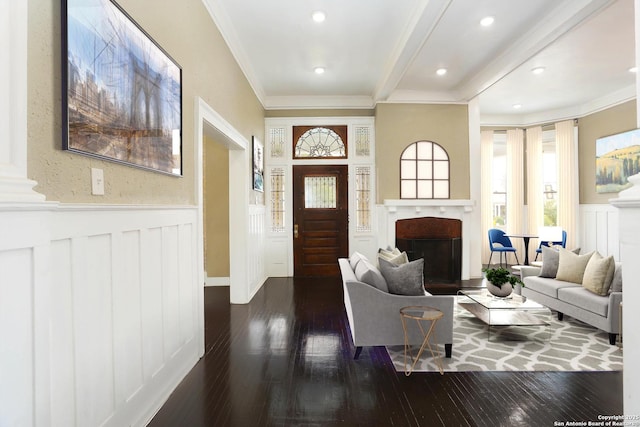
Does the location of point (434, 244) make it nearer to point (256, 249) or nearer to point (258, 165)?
point (256, 249)

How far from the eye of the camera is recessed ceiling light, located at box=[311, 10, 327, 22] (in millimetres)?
3699

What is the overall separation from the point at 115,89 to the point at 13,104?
69 cm

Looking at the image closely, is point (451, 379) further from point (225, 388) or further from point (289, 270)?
point (289, 270)

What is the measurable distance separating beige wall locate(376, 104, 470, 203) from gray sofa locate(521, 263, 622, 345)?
2.30 m

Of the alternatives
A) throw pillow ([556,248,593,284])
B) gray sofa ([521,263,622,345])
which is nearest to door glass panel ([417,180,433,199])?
gray sofa ([521,263,622,345])

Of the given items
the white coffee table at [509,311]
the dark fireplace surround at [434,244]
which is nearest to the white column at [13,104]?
the white coffee table at [509,311]

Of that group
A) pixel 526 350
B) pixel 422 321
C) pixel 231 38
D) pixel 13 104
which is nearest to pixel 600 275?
pixel 526 350

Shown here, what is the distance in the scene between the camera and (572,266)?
13.2 feet

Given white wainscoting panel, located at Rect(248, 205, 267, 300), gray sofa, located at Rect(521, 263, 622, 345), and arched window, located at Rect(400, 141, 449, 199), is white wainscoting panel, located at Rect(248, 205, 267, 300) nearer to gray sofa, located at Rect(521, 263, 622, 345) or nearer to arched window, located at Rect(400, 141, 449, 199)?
arched window, located at Rect(400, 141, 449, 199)

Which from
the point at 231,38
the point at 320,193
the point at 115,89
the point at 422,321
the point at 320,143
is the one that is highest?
the point at 231,38

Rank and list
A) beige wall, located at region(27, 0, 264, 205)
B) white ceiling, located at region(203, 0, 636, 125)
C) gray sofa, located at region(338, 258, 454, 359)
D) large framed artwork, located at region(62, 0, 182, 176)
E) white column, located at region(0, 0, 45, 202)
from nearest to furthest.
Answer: white column, located at region(0, 0, 45, 202), beige wall, located at region(27, 0, 264, 205), large framed artwork, located at region(62, 0, 182, 176), gray sofa, located at region(338, 258, 454, 359), white ceiling, located at region(203, 0, 636, 125)

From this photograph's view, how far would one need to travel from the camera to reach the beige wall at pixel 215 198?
18.8ft

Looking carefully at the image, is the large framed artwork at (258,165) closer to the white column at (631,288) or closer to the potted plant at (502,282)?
the potted plant at (502,282)

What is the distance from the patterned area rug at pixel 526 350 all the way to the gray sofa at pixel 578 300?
0.56 ft
